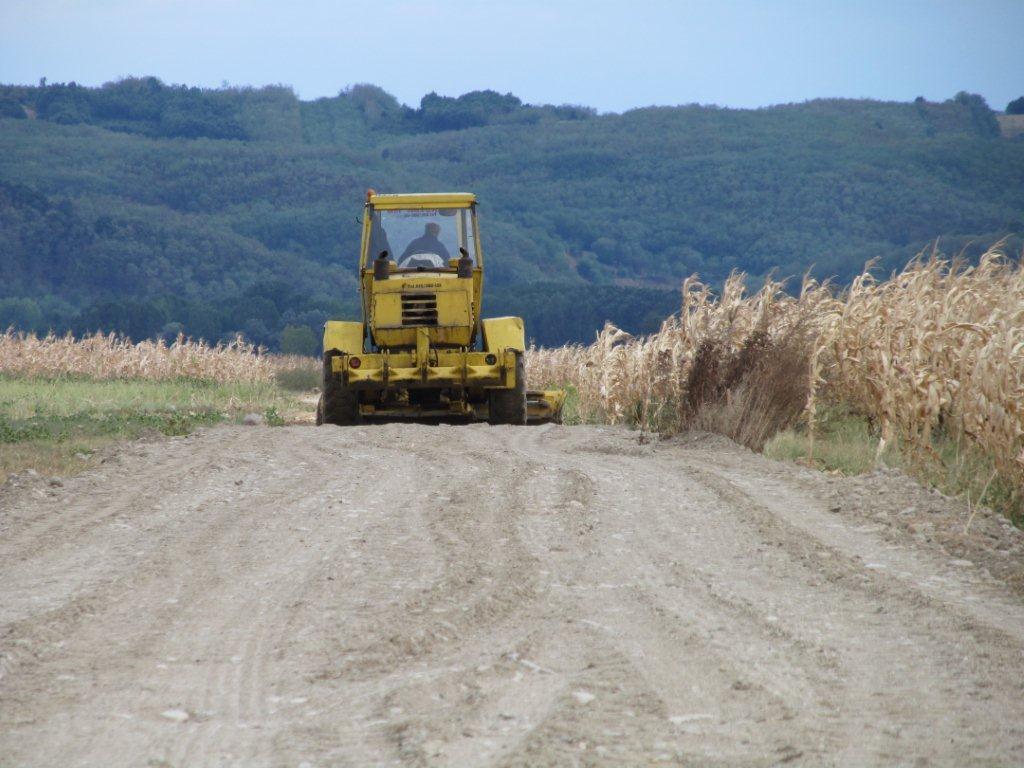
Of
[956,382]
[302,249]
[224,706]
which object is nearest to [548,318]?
[302,249]

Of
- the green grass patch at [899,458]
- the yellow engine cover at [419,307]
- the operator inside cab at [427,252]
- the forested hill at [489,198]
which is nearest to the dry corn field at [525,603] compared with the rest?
the green grass patch at [899,458]

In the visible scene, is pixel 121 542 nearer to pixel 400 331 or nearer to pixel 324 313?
pixel 400 331

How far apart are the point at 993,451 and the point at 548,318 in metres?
84.2

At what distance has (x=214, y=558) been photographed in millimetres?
6840

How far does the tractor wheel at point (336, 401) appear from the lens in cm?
1573

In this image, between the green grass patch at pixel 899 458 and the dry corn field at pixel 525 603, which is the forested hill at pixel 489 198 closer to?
the green grass patch at pixel 899 458

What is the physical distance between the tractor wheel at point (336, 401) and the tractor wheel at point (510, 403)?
175 cm

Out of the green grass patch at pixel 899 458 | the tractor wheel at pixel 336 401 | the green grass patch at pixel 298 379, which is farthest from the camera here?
the green grass patch at pixel 298 379

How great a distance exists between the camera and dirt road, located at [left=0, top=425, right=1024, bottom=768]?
398 cm

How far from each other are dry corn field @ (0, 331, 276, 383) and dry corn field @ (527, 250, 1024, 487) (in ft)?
53.6

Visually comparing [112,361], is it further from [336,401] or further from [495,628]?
[495,628]

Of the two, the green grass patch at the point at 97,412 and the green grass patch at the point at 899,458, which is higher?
the green grass patch at the point at 899,458

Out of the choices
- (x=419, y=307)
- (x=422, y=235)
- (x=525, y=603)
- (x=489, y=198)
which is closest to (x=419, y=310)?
(x=419, y=307)

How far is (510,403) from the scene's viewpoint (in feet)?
52.1
